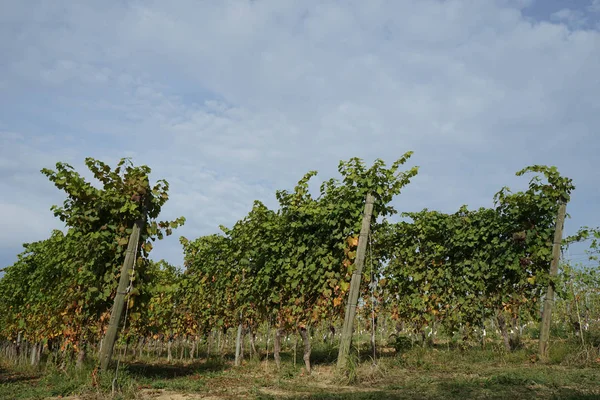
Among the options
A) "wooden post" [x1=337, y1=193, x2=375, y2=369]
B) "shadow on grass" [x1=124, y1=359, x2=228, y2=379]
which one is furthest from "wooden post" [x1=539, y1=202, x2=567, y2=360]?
"shadow on grass" [x1=124, y1=359, x2=228, y2=379]

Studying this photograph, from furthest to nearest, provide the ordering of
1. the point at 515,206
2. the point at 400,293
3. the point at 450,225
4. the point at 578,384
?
the point at 400,293
the point at 450,225
the point at 515,206
the point at 578,384

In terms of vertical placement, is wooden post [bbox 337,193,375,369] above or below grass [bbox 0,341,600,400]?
above

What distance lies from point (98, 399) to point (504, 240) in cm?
873

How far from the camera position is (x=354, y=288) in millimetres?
7801

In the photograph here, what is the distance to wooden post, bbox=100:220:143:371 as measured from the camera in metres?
6.93

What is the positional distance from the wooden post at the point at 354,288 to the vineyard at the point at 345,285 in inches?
1.0

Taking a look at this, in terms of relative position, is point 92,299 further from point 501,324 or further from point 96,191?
point 501,324

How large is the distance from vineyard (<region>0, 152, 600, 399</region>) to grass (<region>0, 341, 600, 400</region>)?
0.13ft

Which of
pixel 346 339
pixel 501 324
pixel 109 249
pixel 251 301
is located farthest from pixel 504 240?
pixel 109 249

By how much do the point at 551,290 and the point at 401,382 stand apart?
4353 millimetres

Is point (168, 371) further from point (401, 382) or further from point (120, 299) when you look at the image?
point (401, 382)

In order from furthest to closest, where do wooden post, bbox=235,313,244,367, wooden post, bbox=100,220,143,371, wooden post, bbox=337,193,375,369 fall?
wooden post, bbox=235,313,244,367, wooden post, bbox=337,193,375,369, wooden post, bbox=100,220,143,371

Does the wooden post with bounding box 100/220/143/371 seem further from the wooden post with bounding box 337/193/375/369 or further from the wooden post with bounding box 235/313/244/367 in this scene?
the wooden post with bounding box 235/313/244/367

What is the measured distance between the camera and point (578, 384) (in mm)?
6023
